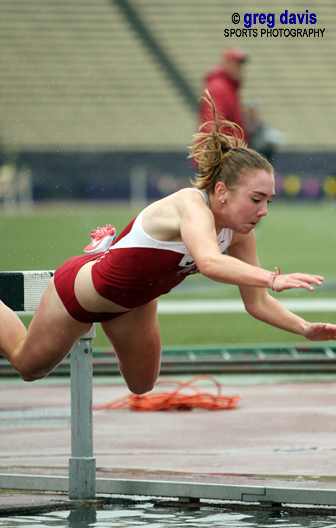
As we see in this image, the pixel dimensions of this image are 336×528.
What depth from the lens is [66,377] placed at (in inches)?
280

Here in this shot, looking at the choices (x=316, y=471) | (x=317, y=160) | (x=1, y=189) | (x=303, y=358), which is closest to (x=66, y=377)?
(x=303, y=358)

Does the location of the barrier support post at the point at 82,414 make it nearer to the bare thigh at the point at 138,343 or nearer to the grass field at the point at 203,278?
the bare thigh at the point at 138,343

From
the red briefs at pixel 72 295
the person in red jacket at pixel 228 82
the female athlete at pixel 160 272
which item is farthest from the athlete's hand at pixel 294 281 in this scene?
the person in red jacket at pixel 228 82

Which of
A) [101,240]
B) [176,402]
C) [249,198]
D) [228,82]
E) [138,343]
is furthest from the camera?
[228,82]

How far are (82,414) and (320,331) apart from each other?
1.19 meters

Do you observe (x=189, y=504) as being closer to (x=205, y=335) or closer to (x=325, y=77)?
(x=205, y=335)

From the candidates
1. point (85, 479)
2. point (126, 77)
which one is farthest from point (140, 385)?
point (126, 77)

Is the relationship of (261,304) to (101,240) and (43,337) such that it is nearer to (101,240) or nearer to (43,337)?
(101,240)

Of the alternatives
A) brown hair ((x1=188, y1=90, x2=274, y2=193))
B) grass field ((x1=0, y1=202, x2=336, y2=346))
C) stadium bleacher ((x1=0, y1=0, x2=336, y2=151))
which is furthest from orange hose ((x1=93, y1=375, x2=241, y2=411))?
stadium bleacher ((x1=0, y1=0, x2=336, y2=151))

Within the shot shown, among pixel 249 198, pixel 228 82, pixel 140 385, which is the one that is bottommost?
pixel 140 385

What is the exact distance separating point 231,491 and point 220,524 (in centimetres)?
29

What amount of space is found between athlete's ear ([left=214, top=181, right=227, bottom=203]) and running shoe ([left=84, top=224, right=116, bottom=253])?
2.69 feet

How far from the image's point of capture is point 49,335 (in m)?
3.74

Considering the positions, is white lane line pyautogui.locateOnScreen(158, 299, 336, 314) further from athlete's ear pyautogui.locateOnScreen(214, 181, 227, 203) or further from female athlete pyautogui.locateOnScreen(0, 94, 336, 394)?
athlete's ear pyautogui.locateOnScreen(214, 181, 227, 203)
